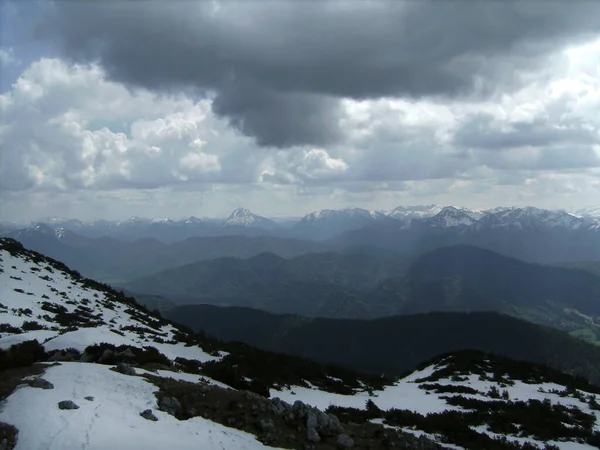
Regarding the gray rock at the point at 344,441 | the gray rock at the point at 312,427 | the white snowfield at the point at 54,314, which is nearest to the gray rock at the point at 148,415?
the gray rock at the point at 312,427

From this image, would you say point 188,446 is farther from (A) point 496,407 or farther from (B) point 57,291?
(B) point 57,291

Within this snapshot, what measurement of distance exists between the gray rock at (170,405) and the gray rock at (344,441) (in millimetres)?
6598

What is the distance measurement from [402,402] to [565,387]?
61.5ft

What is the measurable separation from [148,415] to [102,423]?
1.74m

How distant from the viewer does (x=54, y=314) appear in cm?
→ 4453

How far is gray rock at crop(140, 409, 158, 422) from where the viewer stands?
50.6 ft

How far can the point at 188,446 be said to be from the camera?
13859mm

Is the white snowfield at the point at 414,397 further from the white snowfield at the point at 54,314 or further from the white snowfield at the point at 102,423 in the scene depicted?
the white snowfield at the point at 102,423

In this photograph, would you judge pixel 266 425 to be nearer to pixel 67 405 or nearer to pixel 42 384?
pixel 67 405

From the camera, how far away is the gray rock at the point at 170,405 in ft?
54.7

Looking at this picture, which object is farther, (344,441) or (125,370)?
(125,370)

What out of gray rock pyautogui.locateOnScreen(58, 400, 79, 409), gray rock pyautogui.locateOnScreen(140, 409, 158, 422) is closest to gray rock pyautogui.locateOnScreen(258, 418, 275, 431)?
gray rock pyautogui.locateOnScreen(140, 409, 158, 422)

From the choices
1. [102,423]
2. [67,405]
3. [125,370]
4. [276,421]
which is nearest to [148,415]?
[102,423]

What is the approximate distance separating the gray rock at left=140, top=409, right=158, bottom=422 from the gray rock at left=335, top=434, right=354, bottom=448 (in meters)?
7.14
